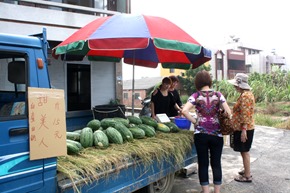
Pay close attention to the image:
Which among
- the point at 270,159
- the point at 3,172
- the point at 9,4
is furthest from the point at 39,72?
the point at 9,4

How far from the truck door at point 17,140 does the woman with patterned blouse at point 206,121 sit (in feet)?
6.89

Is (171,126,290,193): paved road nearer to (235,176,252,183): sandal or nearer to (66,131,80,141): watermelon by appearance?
(235,176,252,183): sandal

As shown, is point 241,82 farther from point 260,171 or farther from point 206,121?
point 260,171

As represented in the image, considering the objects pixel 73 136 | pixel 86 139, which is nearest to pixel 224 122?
pixel 86 139

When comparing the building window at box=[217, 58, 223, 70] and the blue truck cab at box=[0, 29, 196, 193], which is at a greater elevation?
the building window at box=[217, 58, 223, 70]

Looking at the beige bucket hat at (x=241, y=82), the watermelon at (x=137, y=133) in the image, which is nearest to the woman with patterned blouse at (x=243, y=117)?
the beige bucket hat at (x=241, y=82)

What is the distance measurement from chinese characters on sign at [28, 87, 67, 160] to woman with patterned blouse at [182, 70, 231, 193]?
1808 millimetres

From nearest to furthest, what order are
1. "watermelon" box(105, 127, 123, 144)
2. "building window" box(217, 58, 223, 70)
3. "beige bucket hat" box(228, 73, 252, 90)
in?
"watermelon" box(105, 127, 123, 144) < "beige bucket hat" box(228, 73, 252, 90) < "building window" box(217, 58, 223, 70)

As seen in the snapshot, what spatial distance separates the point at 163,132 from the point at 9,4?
6609mm

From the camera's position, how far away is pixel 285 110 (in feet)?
53.8

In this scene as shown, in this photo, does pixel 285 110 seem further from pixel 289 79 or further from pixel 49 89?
pixel 49 89

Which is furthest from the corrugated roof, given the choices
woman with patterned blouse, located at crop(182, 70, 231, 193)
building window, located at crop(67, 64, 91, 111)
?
woman with patterned blouse, located at crop(182, 70, 231, 193)

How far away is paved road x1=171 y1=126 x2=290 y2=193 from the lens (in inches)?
194

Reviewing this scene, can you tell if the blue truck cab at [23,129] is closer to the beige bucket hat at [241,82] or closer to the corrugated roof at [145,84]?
the beige bucket hat at [241,82]
